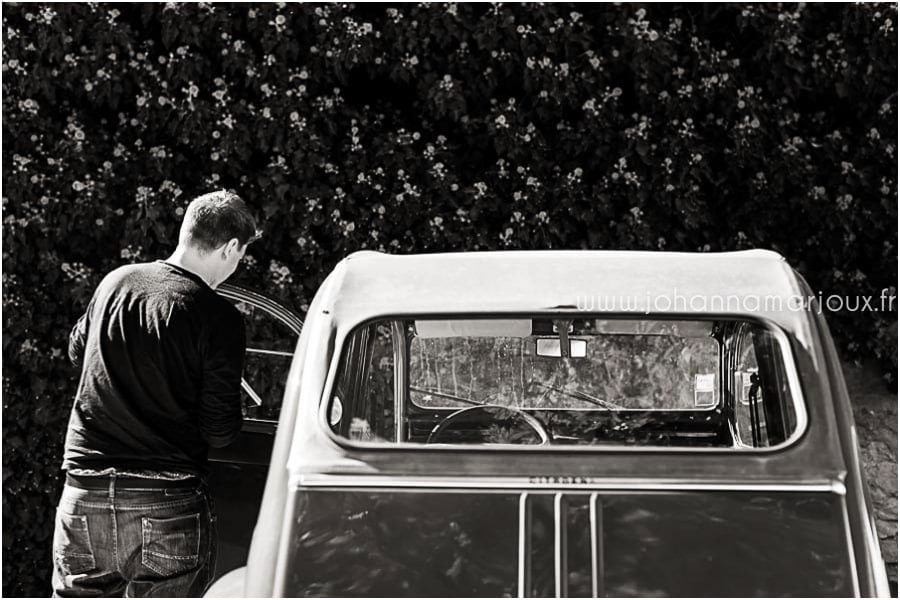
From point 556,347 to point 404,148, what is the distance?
116 inches

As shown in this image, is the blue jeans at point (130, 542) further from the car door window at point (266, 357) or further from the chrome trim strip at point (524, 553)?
the car door window at point (266, 357)

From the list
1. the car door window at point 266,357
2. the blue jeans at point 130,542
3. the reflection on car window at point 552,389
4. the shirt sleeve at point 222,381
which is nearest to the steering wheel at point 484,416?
the reflection on car window at point 552,389

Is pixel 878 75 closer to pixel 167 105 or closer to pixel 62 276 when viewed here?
pixel 167 105

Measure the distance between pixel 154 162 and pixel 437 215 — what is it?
1.72m

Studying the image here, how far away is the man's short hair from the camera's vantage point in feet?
9.94

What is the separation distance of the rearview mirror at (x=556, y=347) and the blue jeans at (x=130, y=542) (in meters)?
1.20

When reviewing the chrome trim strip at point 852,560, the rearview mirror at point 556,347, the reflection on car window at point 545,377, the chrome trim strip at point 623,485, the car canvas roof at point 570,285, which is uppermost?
the car canvas roof at point 570,285

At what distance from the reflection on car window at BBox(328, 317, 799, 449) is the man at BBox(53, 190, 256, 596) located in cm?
44

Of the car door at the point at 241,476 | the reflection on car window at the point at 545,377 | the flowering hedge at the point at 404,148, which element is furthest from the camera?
the flowering hedge at the point at 404,148

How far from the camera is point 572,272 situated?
2312mm

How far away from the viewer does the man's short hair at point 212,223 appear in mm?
3029

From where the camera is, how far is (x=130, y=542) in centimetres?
285

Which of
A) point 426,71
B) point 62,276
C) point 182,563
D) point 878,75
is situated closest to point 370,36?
point 426,71

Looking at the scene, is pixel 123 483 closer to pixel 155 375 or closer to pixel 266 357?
pixel 155 375
